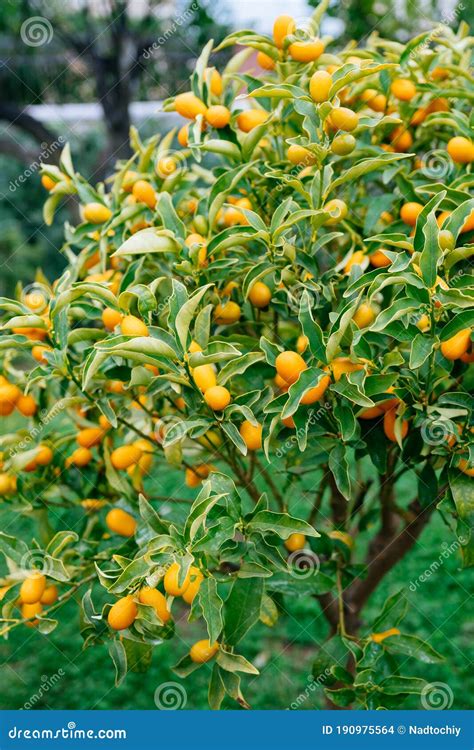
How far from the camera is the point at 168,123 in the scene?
7.00 m

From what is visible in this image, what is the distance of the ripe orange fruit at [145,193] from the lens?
117cm

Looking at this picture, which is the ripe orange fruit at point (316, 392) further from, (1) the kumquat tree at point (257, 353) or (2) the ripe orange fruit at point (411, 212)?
(2) the ripe orange fruit at point (411, 212)

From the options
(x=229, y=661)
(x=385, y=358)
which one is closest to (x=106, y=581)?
(x=229, y=661)

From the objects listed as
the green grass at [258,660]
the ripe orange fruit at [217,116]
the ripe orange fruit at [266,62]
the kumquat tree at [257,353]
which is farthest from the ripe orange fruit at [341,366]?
the green grass at [258,660]

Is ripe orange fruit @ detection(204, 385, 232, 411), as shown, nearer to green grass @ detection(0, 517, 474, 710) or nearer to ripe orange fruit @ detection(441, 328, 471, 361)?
ripe orange fruit @ detection(441, 328, 471, 361)

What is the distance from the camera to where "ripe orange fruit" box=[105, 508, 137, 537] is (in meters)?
1.18

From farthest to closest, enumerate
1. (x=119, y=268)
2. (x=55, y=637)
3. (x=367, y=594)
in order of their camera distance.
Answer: (x=55, y=637), (x=367, y=594), (x=119, y=268)

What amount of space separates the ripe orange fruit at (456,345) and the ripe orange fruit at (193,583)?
1.35 feet

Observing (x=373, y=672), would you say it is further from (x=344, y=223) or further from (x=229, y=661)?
(x=344, y=223)

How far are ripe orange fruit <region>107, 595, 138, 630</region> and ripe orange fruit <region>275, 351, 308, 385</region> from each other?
0.33 meters

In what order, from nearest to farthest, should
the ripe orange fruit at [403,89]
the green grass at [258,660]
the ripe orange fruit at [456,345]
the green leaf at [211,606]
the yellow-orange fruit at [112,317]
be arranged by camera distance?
the green leaf at [211,606] < the ripe orange fruit at [456,345] < the yellow-orange fruit at [112,317] < the ripe orange fruit at [403,89] < the green grass at [258,660]

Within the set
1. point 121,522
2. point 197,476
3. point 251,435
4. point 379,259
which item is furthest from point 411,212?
point 121,522

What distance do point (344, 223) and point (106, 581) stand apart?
61 centimetres

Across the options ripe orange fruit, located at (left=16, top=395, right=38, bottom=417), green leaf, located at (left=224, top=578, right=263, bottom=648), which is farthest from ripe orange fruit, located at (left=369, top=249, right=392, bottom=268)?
ripe orange fruit, located at (left=16, top=395, right=38, bottom=417)
